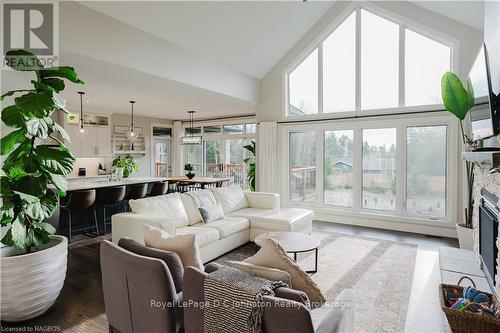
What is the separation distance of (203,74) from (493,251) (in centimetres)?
484

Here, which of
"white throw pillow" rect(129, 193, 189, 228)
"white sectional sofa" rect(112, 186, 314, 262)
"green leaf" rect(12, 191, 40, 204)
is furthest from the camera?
"white throw pillow" rect(129, 193, 189, 228)

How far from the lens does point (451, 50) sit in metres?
5.01

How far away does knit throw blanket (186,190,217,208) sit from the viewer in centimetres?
418

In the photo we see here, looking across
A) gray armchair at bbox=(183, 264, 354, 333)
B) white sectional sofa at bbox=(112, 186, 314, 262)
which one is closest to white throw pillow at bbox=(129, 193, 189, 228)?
white sectional sofa at bbox=(112, 186, 314, 262)

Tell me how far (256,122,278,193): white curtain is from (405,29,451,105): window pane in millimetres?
2921

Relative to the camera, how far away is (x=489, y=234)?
2684mm

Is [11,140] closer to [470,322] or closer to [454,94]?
[470,322]

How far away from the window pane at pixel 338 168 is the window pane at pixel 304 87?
82cm

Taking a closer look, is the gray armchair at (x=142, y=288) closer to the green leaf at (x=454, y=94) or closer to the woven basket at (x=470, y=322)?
the woven basket at (x=470, y=322)

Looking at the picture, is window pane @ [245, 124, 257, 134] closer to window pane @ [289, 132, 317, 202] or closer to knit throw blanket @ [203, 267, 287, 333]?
window pane @ [289, 132, 317, 202]

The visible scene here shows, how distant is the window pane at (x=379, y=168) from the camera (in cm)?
562

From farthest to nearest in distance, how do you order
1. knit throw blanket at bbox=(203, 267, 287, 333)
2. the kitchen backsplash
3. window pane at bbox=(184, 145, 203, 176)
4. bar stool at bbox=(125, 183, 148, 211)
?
window pane at bbox=(184, 145, 203, 176), the kitchen backsplash, bar stool at bbox=(125, 183, 148, 211), knit throw blanket at bbox=(203, 267, 287, 333)

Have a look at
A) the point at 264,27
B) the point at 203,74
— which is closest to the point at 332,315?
the point at 203,74

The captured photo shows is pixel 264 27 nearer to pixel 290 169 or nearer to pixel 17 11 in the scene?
pixel 290 169
